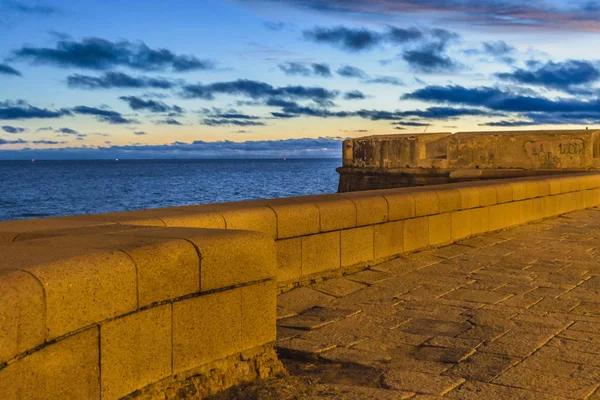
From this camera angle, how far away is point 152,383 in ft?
10.2

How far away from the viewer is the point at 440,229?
812cm

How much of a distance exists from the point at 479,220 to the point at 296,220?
3914 mm

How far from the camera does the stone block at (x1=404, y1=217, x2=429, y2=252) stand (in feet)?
24.5

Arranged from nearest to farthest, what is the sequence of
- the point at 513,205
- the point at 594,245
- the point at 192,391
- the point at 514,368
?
the point at 192,391 < the point at 514,368 < the point at 594,245 < the point at 513,205

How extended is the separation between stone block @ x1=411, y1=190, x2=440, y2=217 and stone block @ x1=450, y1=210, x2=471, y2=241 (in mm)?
471

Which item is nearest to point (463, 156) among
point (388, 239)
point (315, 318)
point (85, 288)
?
point (388, 239)

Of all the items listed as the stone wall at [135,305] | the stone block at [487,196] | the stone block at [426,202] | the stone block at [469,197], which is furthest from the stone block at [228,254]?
the stone block at [487,196]

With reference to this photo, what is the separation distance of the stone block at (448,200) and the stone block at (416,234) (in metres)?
0.38

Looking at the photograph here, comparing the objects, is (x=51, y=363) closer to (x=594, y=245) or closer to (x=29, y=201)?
(x=594, y=245)

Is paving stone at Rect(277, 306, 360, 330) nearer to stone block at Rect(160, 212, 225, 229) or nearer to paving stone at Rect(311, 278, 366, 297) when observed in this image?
paving stone at Rect(311, 278, 366, 297)

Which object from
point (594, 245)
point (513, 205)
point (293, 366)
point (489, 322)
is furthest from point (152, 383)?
point (513, 205)

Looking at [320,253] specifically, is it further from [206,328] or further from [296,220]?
[206,328]

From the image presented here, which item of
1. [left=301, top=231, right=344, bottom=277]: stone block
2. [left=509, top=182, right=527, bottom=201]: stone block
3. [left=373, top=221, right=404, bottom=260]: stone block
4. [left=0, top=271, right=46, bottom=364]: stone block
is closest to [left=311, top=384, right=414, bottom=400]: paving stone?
[left=0, top=271, right=46, bottom=364]: stone block

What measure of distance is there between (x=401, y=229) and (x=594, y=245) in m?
2.80
